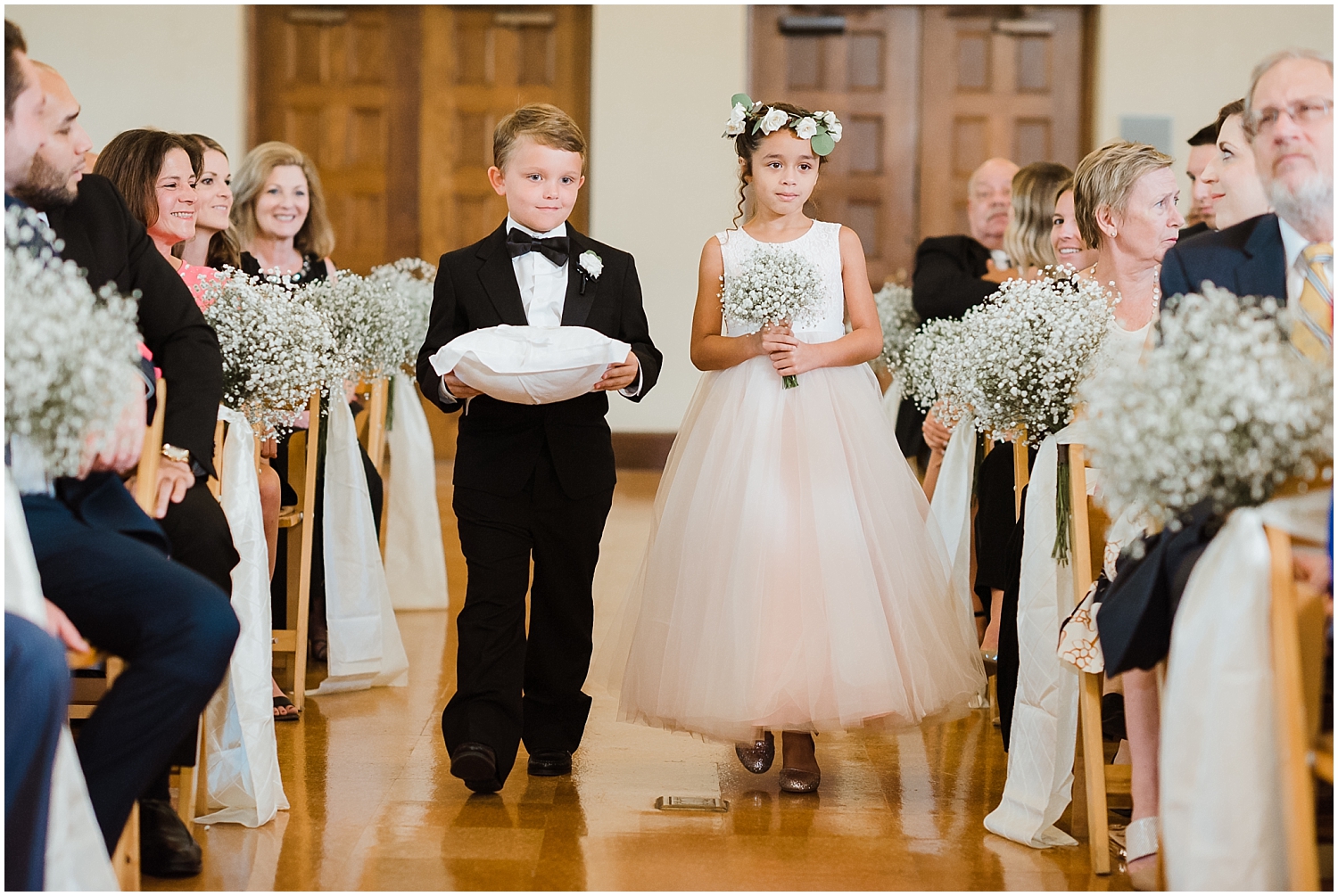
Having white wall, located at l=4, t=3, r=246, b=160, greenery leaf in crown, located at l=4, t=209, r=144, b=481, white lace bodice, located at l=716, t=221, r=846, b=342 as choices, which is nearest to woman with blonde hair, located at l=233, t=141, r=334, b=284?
white lace bodice, located at l=716, t=221, r=846, b=342

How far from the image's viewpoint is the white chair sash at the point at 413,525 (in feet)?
19.7

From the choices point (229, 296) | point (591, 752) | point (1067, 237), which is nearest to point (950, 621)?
point (591, 752)

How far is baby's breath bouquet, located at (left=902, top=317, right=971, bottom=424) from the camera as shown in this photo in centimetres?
385

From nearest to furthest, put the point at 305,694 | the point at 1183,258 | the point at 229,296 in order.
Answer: the point at 1183,258 < the point at 229,296 < the point at 305,694

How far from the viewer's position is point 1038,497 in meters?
3.34

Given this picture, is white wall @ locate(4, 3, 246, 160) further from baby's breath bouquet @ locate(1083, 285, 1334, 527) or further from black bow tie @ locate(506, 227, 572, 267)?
baby's breath bouquet @ locate(1083, 285, 1334, 527)

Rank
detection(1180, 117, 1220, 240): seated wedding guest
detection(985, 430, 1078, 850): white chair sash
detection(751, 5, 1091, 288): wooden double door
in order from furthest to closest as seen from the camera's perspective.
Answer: detection(751, 5, 1091, 288): wooden double door < detection(1180, 117, 1220, 240): seated wedding guest < detection(985, 430, 1078, 850): white chair sash

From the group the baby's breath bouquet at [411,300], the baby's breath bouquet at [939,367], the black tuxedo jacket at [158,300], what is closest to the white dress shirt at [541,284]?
the black tuxedo jacket at [158,300]

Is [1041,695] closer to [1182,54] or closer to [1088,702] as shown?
[1088,702]

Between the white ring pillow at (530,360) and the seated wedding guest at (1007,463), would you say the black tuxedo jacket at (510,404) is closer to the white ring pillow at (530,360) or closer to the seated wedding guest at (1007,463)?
the white ring pillow at (530,360)

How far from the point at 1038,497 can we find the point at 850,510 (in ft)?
1.61

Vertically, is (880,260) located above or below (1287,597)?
above

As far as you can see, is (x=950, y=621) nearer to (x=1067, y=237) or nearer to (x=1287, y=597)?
(x=1287, y=597)

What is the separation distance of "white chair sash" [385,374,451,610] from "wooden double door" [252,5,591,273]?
5.23 metres
